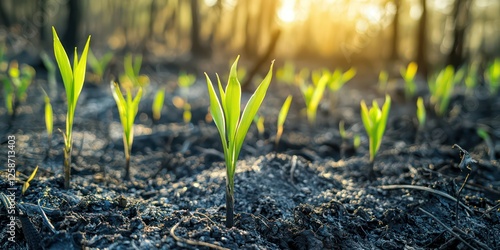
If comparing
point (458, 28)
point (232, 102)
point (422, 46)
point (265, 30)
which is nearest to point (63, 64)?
point (232, 102)

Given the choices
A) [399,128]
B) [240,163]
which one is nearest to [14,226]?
[240,163]

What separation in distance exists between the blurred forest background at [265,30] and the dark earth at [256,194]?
2.16 m

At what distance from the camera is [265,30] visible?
15758 millimetres

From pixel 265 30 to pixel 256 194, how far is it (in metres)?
14.6

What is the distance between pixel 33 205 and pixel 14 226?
11 centimetres

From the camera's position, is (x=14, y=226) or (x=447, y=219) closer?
(x=14, y=226)

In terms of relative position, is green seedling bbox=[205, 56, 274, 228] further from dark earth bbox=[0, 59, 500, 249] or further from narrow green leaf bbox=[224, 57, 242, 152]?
dark earth bbox=[0, 59, 500, 249]

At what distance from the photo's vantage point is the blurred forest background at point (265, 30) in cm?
753

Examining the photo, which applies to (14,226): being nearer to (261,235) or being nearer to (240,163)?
(261,235)

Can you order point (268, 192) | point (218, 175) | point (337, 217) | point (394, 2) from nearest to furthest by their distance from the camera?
point (337, 217) < point (268, 192) < point (218, 175) < point (394, 2)

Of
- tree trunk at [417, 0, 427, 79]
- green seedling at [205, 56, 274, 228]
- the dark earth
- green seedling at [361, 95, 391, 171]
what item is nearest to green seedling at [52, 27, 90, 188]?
the dark earth

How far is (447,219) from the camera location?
179 cm

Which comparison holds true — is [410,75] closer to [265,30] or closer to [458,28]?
[458,28]

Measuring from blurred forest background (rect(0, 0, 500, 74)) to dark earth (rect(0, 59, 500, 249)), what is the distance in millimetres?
2163
